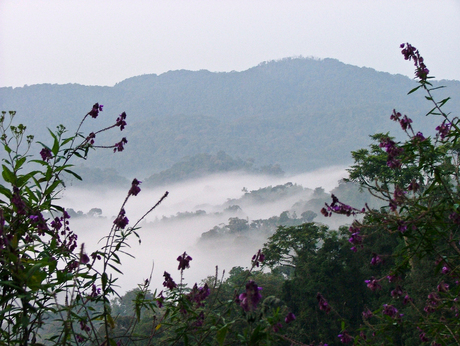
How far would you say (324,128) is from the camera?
142m

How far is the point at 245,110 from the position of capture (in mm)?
167750

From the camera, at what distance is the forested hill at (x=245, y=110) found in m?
137

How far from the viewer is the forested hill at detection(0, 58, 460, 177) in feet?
449

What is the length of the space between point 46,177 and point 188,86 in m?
180

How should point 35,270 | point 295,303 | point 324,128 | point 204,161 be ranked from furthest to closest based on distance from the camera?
1. point 324,128
2. point 204,161
3. point 295,303
4. point 35,270

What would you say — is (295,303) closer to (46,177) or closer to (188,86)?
(46,177)

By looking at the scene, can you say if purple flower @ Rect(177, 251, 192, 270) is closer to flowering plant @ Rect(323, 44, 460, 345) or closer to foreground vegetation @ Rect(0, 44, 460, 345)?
foreground vegetation @ Rect(0, 44, 460, 345)

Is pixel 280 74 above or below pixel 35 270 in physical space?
above

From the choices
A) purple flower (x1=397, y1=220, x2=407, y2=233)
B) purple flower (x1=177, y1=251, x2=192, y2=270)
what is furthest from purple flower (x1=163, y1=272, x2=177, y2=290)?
purple flower (x1=397, y1=220, x2=407, y2=233)

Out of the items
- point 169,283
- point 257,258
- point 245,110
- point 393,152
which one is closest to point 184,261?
point 169,283

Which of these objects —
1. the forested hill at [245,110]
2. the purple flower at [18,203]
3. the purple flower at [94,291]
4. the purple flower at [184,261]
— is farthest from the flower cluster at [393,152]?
the forested hill at [245,110]

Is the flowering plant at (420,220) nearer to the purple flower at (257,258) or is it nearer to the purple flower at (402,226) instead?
the purple flower at (402,226)

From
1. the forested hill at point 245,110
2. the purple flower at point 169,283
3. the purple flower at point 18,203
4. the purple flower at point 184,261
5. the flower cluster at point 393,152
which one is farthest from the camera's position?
the forested hill at point 245,110

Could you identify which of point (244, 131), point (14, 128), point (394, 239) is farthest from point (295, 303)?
point (244, 131)
